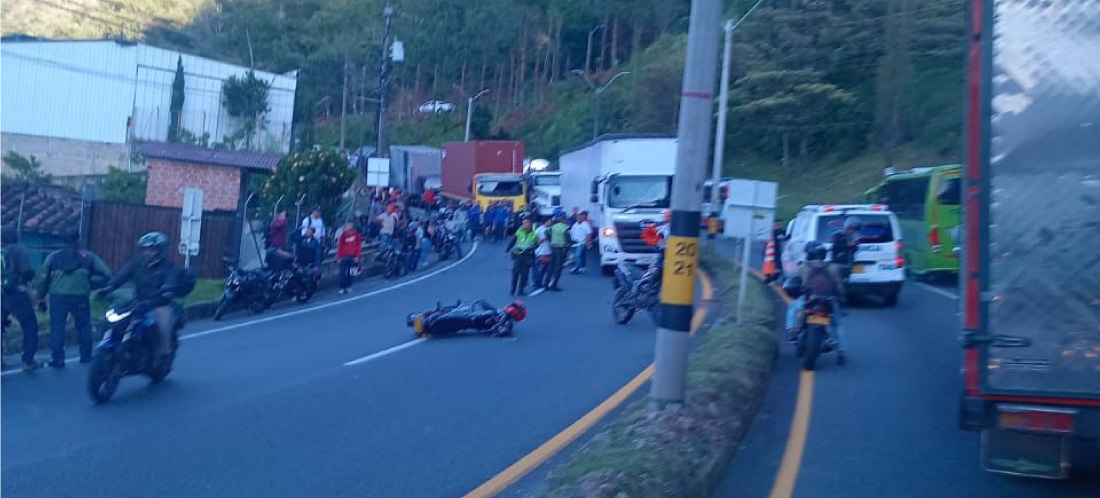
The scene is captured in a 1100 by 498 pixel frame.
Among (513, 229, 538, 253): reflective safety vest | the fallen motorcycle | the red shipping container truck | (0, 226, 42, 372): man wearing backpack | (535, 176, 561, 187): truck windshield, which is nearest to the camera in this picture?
(0, 226, 42, 372): man wearing backpack

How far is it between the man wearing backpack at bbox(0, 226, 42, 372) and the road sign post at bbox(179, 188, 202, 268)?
8118mm

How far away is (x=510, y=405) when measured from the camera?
461 inches

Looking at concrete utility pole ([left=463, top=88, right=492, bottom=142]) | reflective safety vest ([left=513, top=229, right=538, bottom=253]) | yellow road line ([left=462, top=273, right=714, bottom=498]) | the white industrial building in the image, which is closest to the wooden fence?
reflective safety vest ([left=513, top=229, right=538, bottom=253])

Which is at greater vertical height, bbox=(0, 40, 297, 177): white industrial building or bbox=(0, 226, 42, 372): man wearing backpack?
bbox=(0, 40, 297, 177): white industrial building

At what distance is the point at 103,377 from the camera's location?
11.6 m

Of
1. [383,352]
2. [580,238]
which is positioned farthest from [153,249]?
[580,238]

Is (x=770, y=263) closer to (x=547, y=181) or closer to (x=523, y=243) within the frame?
(x=523, y=243)

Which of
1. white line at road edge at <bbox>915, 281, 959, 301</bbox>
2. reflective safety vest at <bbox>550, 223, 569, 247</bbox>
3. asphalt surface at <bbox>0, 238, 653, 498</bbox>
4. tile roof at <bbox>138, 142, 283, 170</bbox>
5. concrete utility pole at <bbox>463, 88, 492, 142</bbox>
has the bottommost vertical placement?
asphalt surface at <bbox>0, 238, 653, 498</bbox>

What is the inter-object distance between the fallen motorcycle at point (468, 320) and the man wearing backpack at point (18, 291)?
5475 mm

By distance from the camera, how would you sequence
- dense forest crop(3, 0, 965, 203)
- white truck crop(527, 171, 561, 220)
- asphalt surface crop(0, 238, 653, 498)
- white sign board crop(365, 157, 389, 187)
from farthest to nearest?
white truck crop(527, 171, 561, 220) < dense forest crop(3, 0, 965, 203) < white sign board crop(365, 157, 389, 187) < asphalt surface crop(0, 238, 653, 498)

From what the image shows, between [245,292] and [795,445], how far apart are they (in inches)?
570

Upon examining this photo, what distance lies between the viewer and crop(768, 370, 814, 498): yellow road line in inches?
325

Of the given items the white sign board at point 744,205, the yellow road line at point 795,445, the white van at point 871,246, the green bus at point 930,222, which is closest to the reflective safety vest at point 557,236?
the white van at point 871,246

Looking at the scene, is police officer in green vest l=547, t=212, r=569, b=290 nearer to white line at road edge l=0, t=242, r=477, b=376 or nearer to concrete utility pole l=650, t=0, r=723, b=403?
white line at road edge l=0, t=242, r=477, b=376
